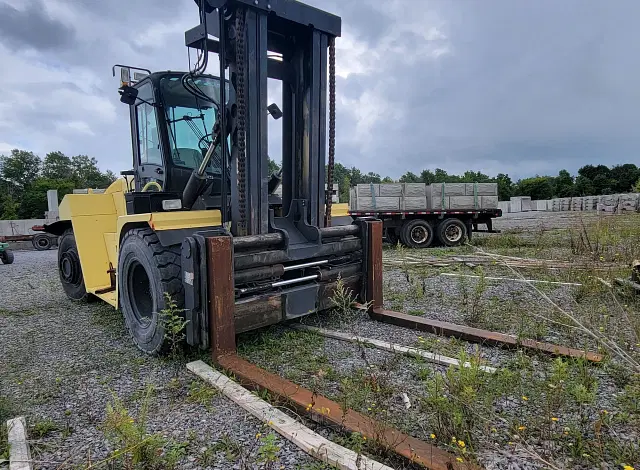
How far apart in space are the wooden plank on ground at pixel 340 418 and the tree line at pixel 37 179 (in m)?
47.9

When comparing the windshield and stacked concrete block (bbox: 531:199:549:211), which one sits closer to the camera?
the windshield

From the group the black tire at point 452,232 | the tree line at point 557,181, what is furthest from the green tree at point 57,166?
the black tire at point 452,232

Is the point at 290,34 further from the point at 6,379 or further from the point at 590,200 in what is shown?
the point at 590,200

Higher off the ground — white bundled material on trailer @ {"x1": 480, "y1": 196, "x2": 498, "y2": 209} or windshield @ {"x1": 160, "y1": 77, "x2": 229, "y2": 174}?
windshield @ {"x1": 160, "y1": 77, "x2": 229, "y2": 174}

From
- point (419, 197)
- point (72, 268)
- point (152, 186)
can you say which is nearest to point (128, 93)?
point (152, 186)

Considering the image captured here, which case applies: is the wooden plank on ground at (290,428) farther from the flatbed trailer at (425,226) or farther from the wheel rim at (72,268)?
the flatbed trailer at (425,226)

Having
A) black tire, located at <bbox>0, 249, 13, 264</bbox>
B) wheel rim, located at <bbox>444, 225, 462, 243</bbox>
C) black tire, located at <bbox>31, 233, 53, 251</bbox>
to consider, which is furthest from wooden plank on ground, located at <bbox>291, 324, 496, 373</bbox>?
black tire, located at <bbox>31, 233, 53, 251</bbox>

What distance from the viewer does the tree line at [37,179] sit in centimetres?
4606

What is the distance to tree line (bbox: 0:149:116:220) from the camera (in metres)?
46.1

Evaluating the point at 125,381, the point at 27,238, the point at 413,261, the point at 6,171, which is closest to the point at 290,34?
the point at 125,381

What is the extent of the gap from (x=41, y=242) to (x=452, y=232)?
18.8 metres

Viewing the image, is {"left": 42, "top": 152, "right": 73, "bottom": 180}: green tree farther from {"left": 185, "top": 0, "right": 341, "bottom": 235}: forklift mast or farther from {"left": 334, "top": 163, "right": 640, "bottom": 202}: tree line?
{"left": 185, "top": 0, "right": 341, "bottom": 235}: forklift mast

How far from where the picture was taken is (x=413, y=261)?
32.3ft

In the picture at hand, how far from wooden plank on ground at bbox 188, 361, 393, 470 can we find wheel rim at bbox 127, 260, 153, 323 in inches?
50.7
